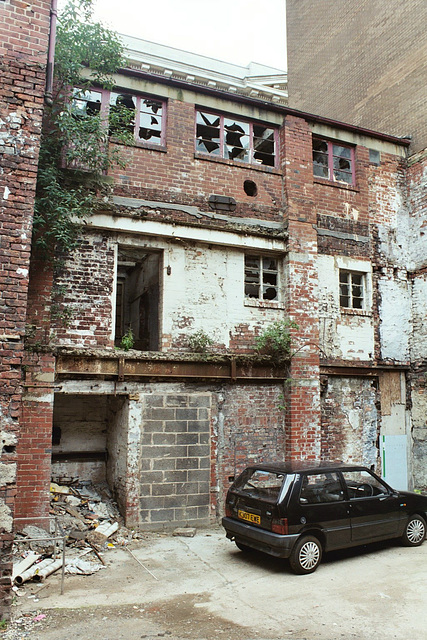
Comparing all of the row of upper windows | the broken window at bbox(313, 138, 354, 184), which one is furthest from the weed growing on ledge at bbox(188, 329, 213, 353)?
the broken window at bbox(313, 138, 354, 184)

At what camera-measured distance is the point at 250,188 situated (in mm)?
10984

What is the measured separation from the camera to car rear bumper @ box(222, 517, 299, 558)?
6.72 metres

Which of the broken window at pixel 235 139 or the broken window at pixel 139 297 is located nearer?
the broken window at pixel 235 139

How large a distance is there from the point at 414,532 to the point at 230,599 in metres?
3.85

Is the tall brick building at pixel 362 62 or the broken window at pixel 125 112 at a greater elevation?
the tall brick building at pixel 362 62

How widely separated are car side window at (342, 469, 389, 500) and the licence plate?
154 cm

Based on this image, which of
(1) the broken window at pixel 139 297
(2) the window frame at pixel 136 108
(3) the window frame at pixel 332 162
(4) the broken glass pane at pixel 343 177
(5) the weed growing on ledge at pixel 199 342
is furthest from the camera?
(4) the broken glass pane at pixel 343 177

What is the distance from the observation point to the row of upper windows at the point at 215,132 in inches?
381

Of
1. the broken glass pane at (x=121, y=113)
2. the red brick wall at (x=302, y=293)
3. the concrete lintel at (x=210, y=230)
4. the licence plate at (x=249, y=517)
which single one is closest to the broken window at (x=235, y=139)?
the red brick wall at (x=302, y=293)

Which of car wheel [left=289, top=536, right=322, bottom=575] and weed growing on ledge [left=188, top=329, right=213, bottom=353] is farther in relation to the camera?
weed growing on ledge [left=188, top=329, right=213, bottom=353]

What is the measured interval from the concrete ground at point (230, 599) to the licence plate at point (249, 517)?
692 mm

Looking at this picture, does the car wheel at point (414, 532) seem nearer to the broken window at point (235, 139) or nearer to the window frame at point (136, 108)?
the broken window at point (235, 139)

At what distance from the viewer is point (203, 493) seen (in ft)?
31.1

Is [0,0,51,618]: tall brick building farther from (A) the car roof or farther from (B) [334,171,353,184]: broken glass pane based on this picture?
(B) [334,171,353,184]: broken glass pane
